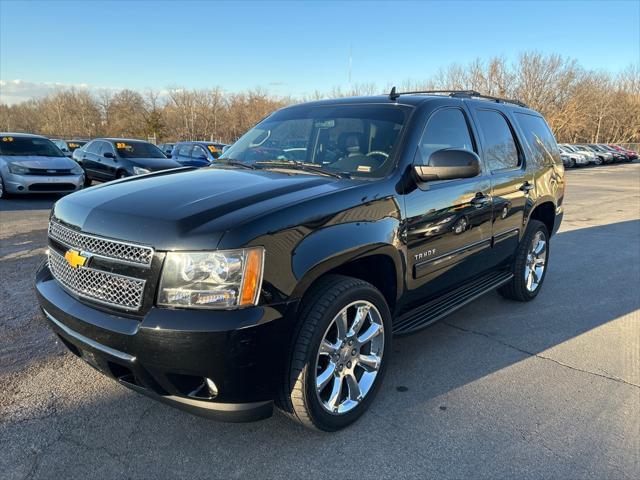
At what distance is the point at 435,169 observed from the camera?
3.07 metres

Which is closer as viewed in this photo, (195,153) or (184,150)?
(195,153)

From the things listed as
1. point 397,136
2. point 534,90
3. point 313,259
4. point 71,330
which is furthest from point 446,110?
point 534,90

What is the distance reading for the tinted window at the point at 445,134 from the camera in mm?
3340

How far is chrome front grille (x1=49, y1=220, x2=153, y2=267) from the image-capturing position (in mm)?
2221

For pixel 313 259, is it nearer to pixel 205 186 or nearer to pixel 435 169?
pixel 205 186

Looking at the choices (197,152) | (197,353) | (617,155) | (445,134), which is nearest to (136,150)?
(197,152)

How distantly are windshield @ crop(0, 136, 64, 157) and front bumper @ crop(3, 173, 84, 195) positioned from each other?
0.80 m

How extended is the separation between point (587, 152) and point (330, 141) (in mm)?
43238

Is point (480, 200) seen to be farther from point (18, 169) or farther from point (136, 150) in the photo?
point (136, 150)

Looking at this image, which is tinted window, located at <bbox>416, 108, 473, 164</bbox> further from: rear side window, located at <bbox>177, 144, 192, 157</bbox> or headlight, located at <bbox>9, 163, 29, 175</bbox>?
rear side window, located at <bbox>177, 144, 192, 157</bbox>

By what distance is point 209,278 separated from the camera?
2.15 m

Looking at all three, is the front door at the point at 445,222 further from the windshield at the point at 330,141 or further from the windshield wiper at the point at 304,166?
the windshield wiper at the point at 304,166

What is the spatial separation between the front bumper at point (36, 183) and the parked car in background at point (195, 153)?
470 cm

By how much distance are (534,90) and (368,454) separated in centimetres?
5784
